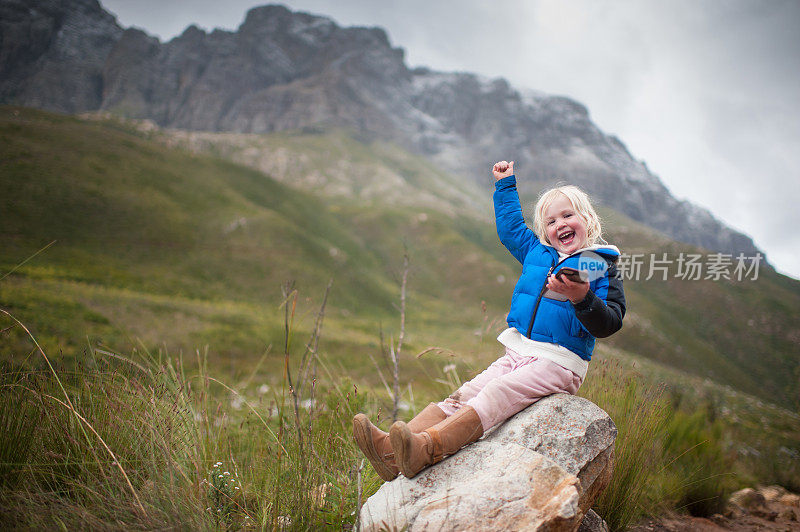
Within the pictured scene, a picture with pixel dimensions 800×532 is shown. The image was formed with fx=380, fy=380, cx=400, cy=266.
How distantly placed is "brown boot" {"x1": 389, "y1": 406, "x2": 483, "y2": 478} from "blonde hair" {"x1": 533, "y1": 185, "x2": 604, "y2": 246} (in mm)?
1462

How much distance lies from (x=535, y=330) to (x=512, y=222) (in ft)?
3.03

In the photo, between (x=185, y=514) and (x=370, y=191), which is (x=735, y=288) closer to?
(x=370, y=191)

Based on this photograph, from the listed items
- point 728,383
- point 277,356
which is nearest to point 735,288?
point 728,383

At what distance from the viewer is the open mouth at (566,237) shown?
2789 mm

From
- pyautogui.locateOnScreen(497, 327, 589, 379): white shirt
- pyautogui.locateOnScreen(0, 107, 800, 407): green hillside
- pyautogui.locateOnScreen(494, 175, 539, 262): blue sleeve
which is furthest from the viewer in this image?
→ pyautogui.locateOnScreen(0, 107, 800, 407): green hillside

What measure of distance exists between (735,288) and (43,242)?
88.2 metres

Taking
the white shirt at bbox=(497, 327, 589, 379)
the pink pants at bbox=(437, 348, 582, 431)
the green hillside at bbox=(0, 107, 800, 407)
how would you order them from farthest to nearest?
the green hillside at bbox=(0, 107, 800, 407) → the white shirt at bbox=(497, 327, 589, 379) → the pink pants at bbox=(437, 348, 582, 431)

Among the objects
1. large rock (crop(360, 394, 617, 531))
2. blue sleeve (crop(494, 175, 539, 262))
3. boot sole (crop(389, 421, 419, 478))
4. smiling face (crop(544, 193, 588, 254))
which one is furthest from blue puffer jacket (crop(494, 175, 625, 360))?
boot sole (crop(389, 421, 419, 478))

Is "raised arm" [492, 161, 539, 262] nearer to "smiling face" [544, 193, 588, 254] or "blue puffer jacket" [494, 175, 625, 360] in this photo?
"blue puffer jacket" [494, 175, 625, 360]

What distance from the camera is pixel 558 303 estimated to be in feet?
8.52

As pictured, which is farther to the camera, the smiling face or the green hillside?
the green hillside

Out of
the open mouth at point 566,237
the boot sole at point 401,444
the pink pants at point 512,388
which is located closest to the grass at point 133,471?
the boot sole at point 401,444

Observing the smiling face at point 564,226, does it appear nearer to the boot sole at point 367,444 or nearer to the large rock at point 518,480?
the large rock at point 518,480

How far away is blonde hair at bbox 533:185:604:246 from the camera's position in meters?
2.83
